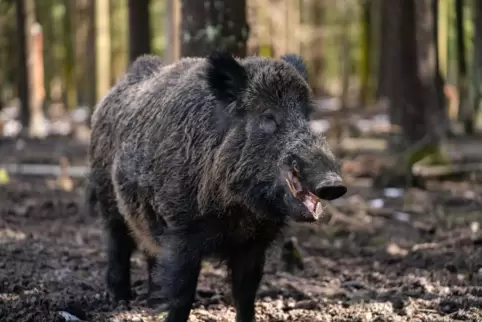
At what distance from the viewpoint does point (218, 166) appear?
189 inches

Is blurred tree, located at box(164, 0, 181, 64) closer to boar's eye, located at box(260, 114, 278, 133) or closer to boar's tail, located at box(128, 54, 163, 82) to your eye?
boar's tail, located at box(128, 54, 163, 82)

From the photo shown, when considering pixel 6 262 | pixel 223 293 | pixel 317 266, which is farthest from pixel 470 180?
pixel 6 262

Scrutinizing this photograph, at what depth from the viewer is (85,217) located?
32.6 ft

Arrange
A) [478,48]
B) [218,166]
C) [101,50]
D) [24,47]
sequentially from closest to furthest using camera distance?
[218,166] → [478,48] → [101,50] → [24,47]

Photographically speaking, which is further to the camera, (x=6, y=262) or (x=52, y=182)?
(x=52, y=182)

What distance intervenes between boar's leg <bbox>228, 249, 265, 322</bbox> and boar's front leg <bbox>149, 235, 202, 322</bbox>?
35 centimetres

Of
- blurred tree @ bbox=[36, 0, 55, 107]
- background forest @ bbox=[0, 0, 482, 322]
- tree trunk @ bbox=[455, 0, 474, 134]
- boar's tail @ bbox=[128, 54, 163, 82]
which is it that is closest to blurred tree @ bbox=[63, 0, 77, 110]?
blurred tree @ bbox=[36, 0, 55, 107]

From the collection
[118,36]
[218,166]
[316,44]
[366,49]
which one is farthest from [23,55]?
[316,44]

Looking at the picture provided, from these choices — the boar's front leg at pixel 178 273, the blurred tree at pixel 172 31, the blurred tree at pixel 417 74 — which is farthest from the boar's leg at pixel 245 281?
the blurred tree at pixel 417 74

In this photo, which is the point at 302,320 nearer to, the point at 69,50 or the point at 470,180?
the point at 470,180

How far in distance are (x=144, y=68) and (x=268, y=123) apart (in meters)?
2.12

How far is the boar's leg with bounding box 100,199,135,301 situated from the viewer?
625cm

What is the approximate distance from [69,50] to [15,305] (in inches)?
1135

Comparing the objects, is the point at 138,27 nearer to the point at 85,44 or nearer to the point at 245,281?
the point at 245,281
